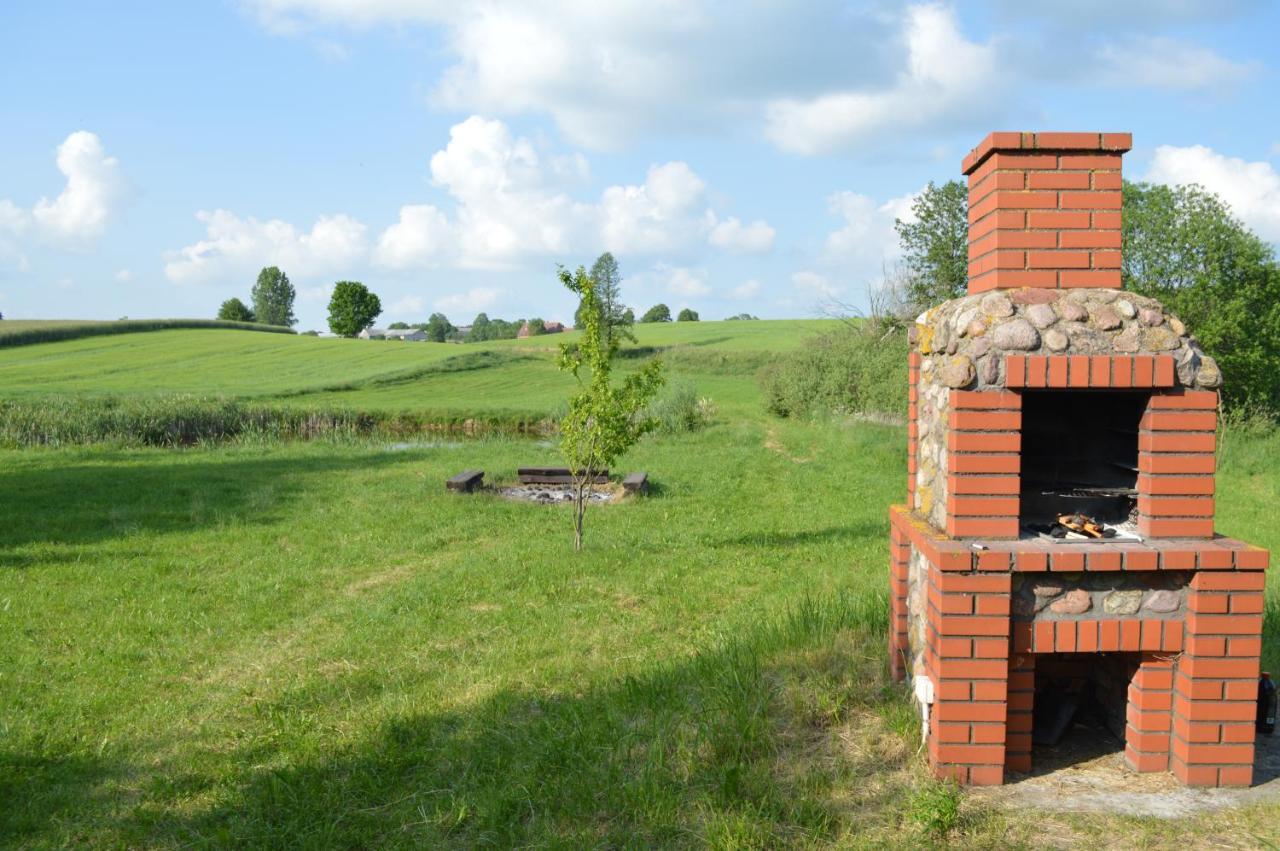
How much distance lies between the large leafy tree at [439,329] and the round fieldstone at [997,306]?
96345mm

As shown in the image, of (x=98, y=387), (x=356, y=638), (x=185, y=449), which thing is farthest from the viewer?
(x=98, y=387)

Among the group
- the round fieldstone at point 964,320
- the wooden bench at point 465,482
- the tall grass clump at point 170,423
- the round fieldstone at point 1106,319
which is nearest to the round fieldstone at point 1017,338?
the round fieldstone at point 964,320

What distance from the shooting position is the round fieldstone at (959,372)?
4.18m

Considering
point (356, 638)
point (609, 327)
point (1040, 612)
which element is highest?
point (609, 327)

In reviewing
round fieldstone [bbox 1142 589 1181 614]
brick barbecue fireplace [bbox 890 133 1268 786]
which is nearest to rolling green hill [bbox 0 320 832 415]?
brick barbecue fireplace [bbox 890 133 1268 786]

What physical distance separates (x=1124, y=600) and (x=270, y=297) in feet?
376

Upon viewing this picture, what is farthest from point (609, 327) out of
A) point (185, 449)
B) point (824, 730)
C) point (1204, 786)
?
point (185, 449)

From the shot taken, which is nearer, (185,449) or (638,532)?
(638,532)

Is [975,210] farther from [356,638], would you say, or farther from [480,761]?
[356,638]

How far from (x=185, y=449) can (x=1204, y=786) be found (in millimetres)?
20992

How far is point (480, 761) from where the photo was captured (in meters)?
4.78

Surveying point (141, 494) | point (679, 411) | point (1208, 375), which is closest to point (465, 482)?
point (141, 494)

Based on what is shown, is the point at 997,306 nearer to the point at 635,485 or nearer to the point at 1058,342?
the point at 1058,342

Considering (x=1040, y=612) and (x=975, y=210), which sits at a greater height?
(x=975, y=210)
